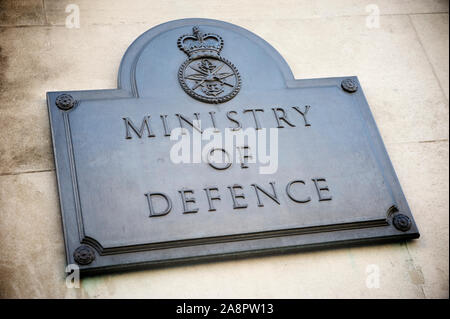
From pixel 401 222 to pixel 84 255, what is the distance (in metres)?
2.14

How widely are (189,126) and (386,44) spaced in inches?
79.6

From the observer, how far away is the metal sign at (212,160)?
361cm

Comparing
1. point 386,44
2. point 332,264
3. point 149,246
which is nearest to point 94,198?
point 149,246

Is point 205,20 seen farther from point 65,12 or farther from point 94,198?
point 94,198

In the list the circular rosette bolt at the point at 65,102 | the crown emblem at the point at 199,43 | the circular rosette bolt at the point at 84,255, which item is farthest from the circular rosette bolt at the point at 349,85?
the circular rosette bolt at the point at 84,255

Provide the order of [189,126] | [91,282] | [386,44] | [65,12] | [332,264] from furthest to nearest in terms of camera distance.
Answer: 1. [386,44]
2. [65,12]
3. [189,126]
4. [332,264]
5. [91,282]

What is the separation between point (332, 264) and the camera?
149 inches

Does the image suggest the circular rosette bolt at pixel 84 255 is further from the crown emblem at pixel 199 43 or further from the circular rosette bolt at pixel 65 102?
the crown emblem at pixel 199 43

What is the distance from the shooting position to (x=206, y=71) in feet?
14.2

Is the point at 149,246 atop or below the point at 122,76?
below

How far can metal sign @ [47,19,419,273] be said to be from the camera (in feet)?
11.8

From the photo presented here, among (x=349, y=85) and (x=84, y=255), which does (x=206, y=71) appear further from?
(x=84, y=255)

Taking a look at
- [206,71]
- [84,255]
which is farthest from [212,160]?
[84,255]

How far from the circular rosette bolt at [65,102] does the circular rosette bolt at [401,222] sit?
2401mm
